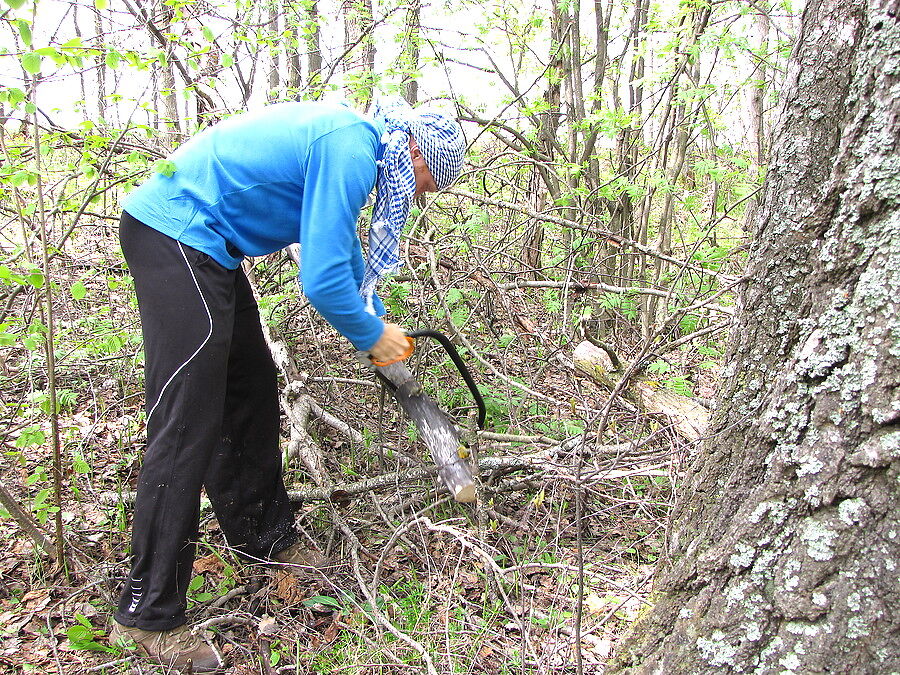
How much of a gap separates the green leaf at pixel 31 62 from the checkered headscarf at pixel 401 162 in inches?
40.4

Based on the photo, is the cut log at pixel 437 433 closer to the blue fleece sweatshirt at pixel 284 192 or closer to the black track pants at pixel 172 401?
the blue fleece sweatshirt at pixel 284 192

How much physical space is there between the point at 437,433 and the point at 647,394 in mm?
1304

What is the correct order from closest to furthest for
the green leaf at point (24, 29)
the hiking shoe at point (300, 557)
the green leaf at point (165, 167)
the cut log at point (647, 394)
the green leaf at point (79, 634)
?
the green leaf at point (24, 29)
the green leaf at point (165, 167)
the green leaf at point (79, 634)
the hiking shoe at point (300, 557)
the cut log at point (647, 394)

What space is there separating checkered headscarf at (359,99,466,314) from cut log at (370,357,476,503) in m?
0.45

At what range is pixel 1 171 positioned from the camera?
2283mm

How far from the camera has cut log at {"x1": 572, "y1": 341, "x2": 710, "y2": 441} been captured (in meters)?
2.92

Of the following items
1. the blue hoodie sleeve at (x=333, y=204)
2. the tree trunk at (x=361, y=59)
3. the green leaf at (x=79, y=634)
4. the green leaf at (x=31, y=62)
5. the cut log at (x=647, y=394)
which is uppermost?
the tree trunk at (x=361, y=59)

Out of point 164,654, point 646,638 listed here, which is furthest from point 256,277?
point 646,638

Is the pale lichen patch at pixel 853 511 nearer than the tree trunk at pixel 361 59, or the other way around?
the pale lichen patch at pixel 853 511

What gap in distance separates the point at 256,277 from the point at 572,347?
6.49 ft

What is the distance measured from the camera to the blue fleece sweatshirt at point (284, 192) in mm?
1883

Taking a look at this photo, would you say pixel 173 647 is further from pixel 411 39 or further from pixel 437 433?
pixel 411 39

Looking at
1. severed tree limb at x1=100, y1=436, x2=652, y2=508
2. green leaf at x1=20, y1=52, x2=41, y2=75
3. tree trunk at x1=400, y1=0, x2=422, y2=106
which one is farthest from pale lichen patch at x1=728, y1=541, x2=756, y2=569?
tree trunk at x1=400, y1=0, x2=422, y2=106

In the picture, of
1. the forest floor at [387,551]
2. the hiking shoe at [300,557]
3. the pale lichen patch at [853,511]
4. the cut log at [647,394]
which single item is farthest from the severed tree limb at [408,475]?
the pale lichen patch at [853,511]
